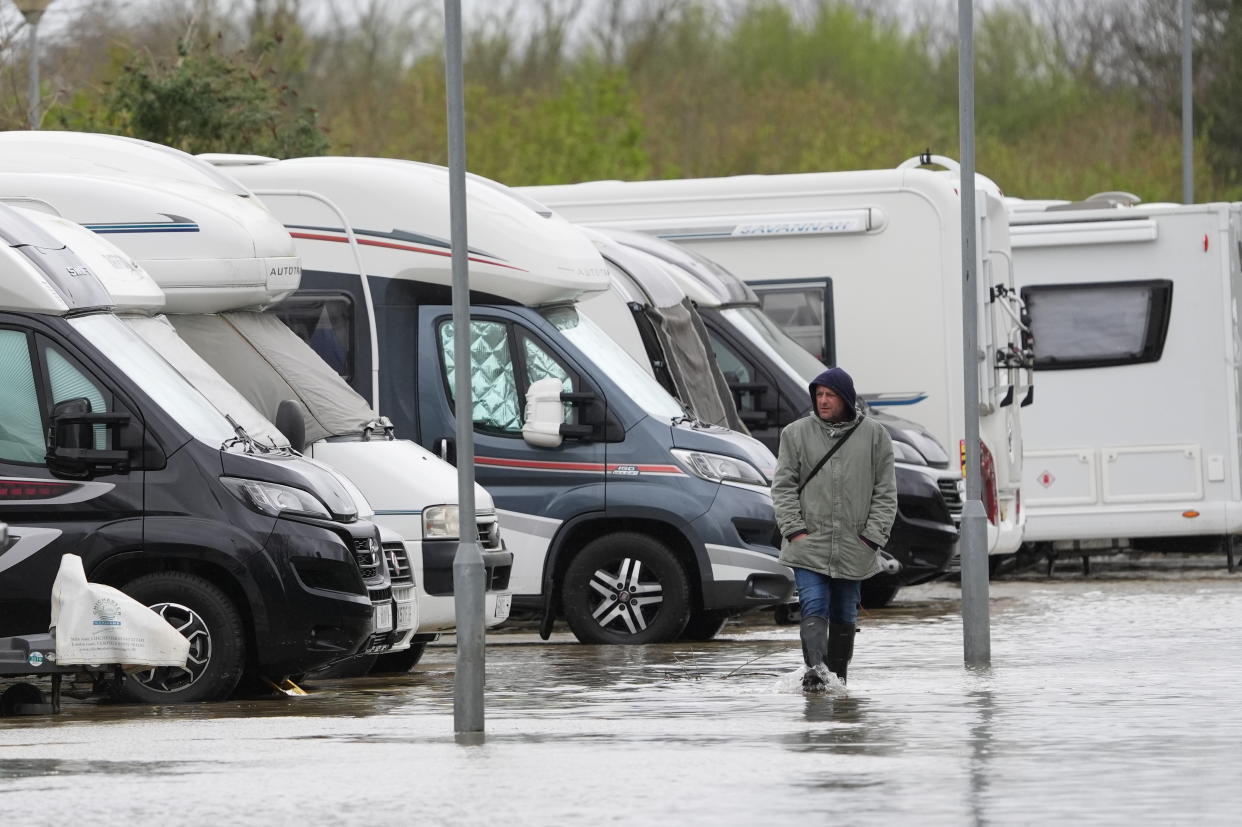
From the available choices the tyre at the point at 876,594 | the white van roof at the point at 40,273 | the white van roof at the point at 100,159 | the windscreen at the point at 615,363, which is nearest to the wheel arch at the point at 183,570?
the white van roof at the point at 40,273

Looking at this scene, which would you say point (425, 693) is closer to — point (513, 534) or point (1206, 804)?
point (513, 534)

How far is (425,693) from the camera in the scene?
47.0 ft

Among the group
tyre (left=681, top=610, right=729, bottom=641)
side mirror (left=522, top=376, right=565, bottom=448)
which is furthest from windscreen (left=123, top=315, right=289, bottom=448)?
tyre (left=681, top=610, right=729, bottom=641)

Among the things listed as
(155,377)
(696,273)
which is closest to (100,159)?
(155,377)

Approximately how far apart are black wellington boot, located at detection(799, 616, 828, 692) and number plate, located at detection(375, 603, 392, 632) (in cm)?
211

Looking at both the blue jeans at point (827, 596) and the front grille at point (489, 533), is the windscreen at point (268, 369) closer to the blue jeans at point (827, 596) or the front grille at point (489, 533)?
the front grille at point (489, 533)

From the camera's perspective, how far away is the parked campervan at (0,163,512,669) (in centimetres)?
1481

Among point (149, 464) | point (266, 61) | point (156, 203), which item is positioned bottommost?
point (149, 464)

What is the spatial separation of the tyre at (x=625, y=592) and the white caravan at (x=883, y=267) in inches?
164

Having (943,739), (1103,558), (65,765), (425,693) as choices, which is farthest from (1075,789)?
(1103,558)

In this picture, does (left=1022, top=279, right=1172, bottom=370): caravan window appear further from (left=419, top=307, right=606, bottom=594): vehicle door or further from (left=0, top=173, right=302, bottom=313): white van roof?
(left=0, top=173, right=302, bottom=313): white van roof

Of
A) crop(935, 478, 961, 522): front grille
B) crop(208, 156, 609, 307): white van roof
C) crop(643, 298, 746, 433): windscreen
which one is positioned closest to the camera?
crop(208, 156, 609, 307): white van roof

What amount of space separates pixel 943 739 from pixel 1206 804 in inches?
82.9

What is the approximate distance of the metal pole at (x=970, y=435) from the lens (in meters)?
14.8
